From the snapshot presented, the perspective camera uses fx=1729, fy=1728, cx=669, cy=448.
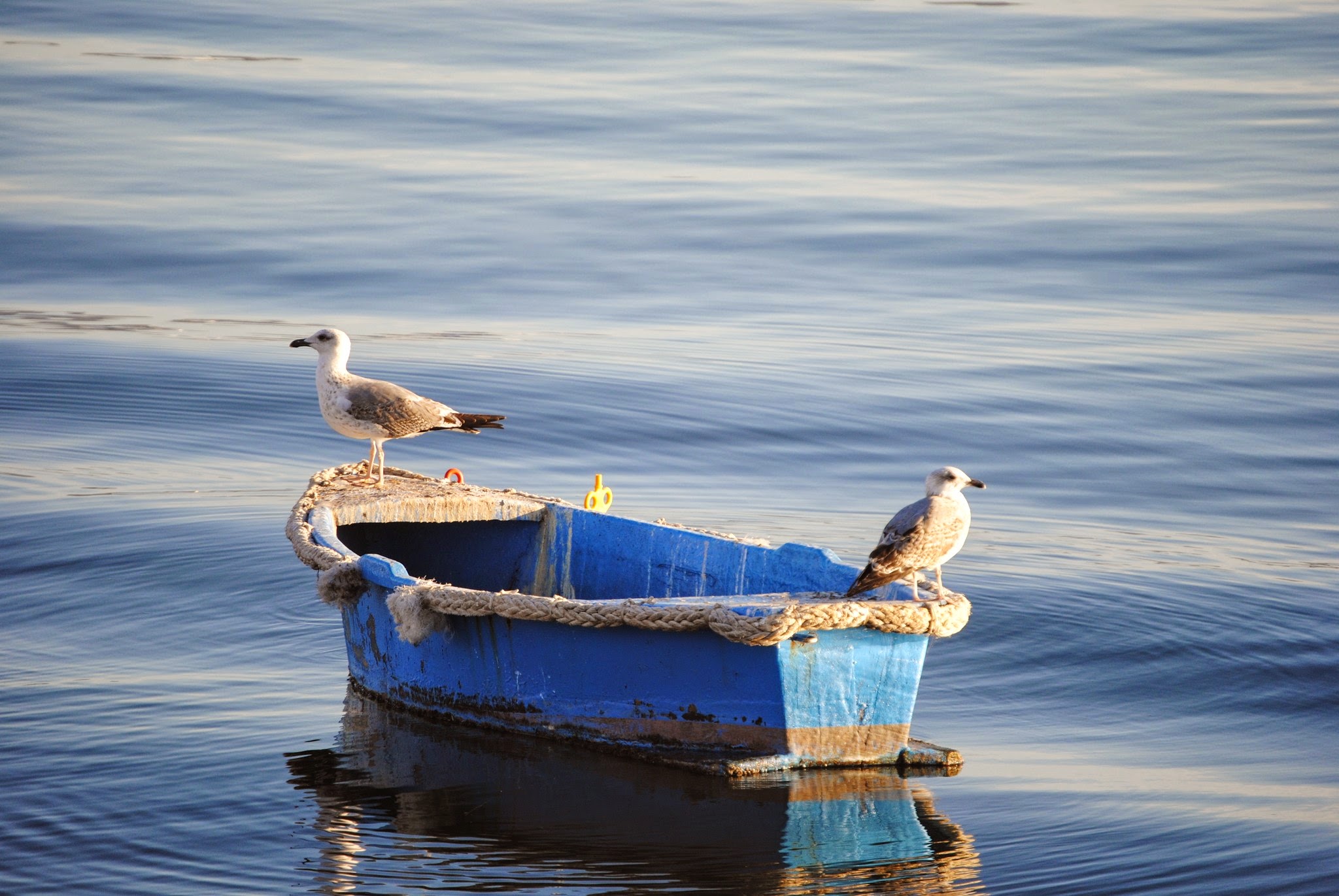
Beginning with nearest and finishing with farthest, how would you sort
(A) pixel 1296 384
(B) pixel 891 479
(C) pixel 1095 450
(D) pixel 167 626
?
(D) pixel 167 626 < (B) pixel 891 479 < (C) pixel 1095 450 < (A) pixel 1296 384

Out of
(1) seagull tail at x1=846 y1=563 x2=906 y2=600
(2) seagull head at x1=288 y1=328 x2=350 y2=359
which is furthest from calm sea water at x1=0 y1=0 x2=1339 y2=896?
(2) seagull head at x1=288 y1=328 x2=350 y2=359

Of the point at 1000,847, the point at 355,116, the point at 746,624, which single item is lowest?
the point at 1000,847

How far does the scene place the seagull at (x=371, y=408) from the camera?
28.6 ft

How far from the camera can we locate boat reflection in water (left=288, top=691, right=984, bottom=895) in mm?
5883

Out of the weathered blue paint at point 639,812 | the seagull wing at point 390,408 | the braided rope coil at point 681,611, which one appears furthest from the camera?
the seagull wing at point 390,408

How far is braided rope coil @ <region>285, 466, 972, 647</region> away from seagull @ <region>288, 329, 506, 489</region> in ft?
4.31

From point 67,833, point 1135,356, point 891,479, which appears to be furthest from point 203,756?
point 1135,356

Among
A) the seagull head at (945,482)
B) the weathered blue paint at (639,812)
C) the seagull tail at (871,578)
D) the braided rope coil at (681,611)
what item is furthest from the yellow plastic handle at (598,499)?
the seagull tail at (871,578)

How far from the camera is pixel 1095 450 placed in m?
12.8

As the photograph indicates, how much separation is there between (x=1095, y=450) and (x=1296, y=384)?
279 cm

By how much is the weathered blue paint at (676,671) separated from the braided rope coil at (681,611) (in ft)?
0.26

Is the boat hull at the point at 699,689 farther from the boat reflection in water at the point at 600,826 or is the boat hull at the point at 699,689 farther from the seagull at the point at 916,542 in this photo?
the seagull at the point at 916,542

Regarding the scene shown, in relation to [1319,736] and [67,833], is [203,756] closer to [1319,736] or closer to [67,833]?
[67,833]

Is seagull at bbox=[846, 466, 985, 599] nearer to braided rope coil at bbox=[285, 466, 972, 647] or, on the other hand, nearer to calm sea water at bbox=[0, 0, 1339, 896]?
braided rope coil at bbox=[285, 466, 972, 647]
